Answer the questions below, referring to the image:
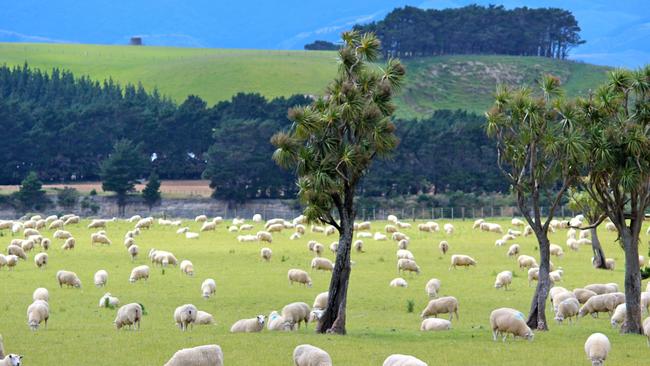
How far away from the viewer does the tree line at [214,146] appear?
389 feet

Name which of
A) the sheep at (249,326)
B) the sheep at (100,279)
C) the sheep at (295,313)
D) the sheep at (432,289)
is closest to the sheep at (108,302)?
the sheep at (100,279)

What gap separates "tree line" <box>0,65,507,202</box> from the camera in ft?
389

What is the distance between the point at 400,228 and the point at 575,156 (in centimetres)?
4845

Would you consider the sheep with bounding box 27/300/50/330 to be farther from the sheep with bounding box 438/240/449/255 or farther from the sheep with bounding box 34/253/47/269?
the sheep with bounding box 438/240/449/255

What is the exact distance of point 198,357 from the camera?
81.3 ft

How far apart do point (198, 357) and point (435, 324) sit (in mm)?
10998

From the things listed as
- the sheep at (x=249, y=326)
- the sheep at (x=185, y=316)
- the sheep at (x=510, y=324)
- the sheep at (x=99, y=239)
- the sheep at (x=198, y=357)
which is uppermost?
the sheep at (x=198, y=357)

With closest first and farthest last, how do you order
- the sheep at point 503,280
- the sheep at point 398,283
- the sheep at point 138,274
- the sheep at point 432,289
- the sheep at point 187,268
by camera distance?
the sheep at point 432,289 < the sheep at point 503,280 < the sheep at point 398,283 < the sheep at point 138,274 < the sheep at point 187,268

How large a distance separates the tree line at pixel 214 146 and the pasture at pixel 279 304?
4696 cm

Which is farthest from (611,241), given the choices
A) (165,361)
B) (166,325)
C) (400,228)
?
(165,361)

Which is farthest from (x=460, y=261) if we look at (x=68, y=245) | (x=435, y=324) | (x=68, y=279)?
(x=68, y=245)

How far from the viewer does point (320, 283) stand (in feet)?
154

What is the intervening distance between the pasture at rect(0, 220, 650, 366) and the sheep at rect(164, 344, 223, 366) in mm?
2628

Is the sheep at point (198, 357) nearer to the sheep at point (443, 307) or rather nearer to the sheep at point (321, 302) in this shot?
the sheep at point (321, 302)
